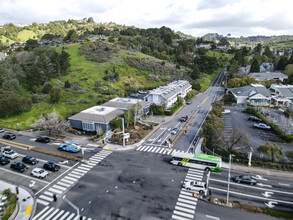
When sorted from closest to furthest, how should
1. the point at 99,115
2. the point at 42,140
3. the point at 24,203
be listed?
1. the point at 24,203
2. the point at 42,140
3. the point at 99,115

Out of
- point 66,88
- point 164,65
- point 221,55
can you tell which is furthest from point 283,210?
point 221,55

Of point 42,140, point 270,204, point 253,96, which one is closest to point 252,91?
point 253,96

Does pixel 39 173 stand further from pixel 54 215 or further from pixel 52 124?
pixel 52 124

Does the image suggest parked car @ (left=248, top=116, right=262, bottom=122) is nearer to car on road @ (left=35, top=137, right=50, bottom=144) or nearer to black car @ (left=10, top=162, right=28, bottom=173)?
car on road @ (left=35, top=137, right=50, bottom=144)

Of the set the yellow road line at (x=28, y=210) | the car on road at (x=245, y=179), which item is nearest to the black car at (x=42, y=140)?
the yellow road line at (x=28, y=210)

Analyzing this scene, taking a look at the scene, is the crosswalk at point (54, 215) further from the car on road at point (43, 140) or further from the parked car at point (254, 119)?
the parked car at point (254, 119)

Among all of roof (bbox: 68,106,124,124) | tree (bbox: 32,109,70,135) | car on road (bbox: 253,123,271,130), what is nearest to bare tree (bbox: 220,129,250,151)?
car on road (bbox: 253,123,271,130)
